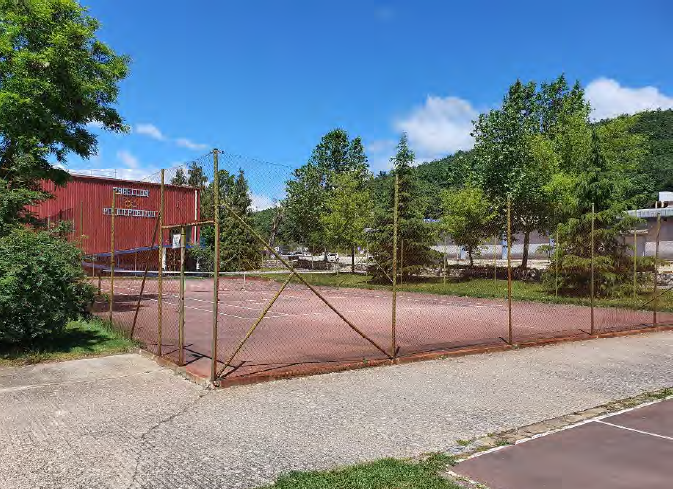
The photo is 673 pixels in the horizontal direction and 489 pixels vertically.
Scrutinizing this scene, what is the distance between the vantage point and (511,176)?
32.6 meters

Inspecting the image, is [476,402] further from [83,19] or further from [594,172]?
[594,172]

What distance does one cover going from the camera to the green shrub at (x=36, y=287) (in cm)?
832

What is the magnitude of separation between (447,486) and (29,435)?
401cm

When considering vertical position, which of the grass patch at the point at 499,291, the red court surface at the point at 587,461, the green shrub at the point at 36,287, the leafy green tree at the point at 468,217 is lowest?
the red court surface at the point at 587,461

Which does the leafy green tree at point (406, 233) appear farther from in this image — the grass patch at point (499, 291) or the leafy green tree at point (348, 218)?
the leafy green tree at point (348, 218)

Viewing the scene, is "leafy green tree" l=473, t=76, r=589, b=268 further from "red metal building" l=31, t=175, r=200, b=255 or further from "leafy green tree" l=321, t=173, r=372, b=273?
"red metal building" l=31, t=175, r=200, b=255

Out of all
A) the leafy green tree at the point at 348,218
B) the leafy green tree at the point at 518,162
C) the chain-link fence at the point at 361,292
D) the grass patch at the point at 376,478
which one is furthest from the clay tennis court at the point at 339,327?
the leafy green tree at the point at 348,218

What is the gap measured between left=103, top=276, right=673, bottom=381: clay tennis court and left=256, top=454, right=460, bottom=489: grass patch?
3243 millimetres

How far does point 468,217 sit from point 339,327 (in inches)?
820

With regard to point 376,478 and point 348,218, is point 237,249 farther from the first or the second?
point 376,478

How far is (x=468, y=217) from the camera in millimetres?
32062

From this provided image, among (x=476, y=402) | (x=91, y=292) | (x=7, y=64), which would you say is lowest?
(x=476, y=402)

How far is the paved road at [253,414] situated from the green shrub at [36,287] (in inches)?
31.2

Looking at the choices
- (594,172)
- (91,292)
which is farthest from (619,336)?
(594,172)
